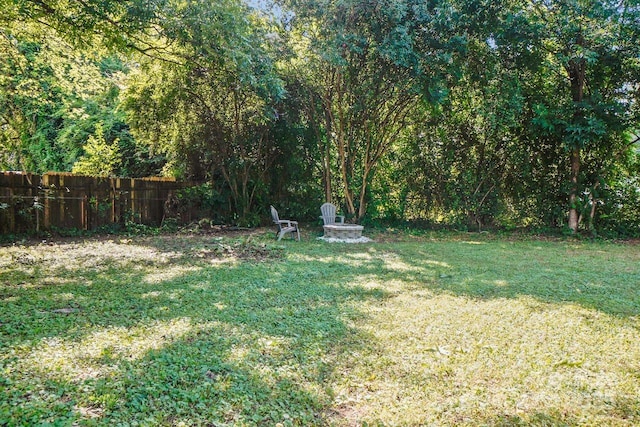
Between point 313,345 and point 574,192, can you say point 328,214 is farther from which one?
point 313,345

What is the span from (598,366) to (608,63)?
8.75m

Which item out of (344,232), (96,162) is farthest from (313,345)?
(96,162)

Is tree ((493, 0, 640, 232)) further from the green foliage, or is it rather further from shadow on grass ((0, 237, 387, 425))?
the green foliage

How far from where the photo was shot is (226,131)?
31.8ft

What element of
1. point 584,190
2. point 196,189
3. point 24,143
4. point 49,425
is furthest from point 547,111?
point 24,143

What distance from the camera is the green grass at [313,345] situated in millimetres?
1952

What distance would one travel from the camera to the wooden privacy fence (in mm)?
7125

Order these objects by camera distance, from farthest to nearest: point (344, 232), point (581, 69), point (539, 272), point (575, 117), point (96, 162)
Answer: point (96, 162) < point (581, 69) < point (575, 117) < point (344, 232) < point (539, 272)

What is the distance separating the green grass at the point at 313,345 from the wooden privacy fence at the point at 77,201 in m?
2.26

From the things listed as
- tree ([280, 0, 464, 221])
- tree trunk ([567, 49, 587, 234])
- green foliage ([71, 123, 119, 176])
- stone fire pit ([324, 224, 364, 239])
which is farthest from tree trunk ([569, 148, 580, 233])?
green foliage ([71, 123, 119, 176])

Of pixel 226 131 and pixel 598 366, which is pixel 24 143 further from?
pixel 598 366

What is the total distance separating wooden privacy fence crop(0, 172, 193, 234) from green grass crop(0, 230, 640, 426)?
2258 mm

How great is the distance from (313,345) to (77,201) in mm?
7322

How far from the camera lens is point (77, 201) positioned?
802 centimetres
